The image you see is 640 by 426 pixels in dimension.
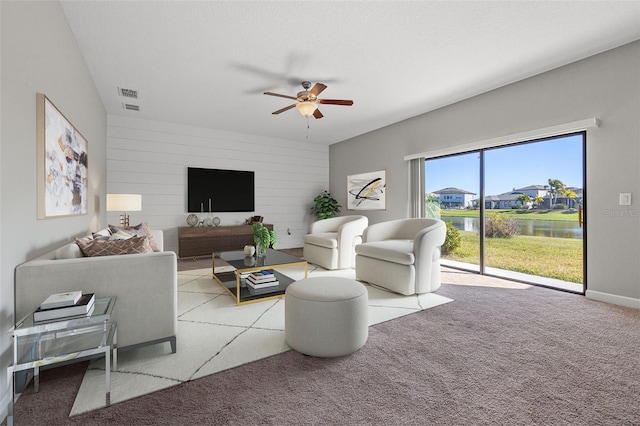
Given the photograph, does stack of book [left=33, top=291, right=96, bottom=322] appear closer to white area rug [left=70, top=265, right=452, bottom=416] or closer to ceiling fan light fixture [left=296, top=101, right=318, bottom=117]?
white area rug [left=70, top=265, right=452, bottom=416]

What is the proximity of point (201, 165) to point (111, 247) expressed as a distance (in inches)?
157

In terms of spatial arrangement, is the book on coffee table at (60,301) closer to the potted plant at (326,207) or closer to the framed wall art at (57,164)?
the framed wall art at (57,164)

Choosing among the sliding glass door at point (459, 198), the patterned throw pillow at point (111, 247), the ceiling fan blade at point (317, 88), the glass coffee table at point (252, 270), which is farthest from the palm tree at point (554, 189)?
the patterned throw pillow at point (111, 247)

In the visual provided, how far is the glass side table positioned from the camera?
1.23 metres

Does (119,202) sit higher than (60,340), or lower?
higher

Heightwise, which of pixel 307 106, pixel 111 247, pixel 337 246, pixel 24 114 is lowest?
pixel 337 246

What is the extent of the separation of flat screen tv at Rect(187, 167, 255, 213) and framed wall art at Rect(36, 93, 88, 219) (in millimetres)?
2570

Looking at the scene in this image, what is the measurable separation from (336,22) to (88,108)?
9.86 feet

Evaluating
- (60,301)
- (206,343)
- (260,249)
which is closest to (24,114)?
(60,301)

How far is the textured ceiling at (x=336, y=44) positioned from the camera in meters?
2.31

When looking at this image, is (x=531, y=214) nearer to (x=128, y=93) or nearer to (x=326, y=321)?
(x=326, y=321)

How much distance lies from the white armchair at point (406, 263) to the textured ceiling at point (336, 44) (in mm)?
1851

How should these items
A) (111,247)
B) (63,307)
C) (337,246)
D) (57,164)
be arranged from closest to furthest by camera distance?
1. (63,307)
2. (111,247)
3. (57,164)
4. (337,246)

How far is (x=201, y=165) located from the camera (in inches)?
221
